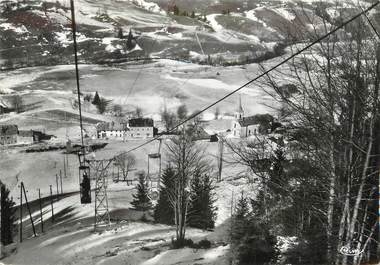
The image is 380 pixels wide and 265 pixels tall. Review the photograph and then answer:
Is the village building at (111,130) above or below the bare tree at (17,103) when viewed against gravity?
below

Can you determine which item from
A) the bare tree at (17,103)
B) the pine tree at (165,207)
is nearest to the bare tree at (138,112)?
the bare tree at (17,103)

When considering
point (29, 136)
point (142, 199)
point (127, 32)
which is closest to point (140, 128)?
point (29, 136)

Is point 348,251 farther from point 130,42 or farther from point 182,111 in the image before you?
point 130,42

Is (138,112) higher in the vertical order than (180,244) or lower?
higher

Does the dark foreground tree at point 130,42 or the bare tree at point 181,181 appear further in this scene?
the dark foreground tree at point 130,42

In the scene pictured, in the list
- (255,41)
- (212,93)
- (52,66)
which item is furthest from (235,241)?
(52,66)

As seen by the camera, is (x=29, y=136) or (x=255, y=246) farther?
(x=29, y=136)

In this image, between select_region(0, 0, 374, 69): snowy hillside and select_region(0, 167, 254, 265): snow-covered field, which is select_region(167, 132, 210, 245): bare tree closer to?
select_region(0, 167, 254, 265): snow-covered field

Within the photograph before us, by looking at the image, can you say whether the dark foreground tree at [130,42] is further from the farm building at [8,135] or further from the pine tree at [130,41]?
the farm building at [8,135]
